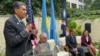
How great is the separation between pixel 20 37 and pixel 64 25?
13.4 metres

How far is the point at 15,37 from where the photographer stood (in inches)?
184

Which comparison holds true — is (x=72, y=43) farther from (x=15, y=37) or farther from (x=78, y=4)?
(x=78, y=4)

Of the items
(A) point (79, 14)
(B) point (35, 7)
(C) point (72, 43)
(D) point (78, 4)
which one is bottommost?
(D) point (78, 4)

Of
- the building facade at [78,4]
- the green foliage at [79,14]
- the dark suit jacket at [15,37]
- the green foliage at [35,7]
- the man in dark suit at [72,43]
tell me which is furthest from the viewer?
the building facade at [78,4]

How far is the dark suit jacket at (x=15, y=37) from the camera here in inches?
184

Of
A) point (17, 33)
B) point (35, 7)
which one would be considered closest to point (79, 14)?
point (35, 7)

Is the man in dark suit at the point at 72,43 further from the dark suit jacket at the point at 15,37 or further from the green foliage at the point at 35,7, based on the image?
the dark suit jacket at the point at 15,37

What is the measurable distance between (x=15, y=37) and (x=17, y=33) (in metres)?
0.10

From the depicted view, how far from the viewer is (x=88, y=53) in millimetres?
13180

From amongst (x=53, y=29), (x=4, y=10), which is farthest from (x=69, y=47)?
(x=4, y=10)

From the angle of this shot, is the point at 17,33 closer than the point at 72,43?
Yes

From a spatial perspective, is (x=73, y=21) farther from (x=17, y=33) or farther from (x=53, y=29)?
(x=17, y=33)

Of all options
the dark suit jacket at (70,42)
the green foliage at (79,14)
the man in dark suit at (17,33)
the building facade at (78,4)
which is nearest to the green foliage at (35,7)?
the green foliage at (79,14)

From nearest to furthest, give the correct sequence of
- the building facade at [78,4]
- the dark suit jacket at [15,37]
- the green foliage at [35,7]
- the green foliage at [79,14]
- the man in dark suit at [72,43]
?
the dark suit jacket at [15,37], the man in dark suit at [72,43], the green foliage at [35,7], the green foliage at [79,14], the building facade at [78,4]
